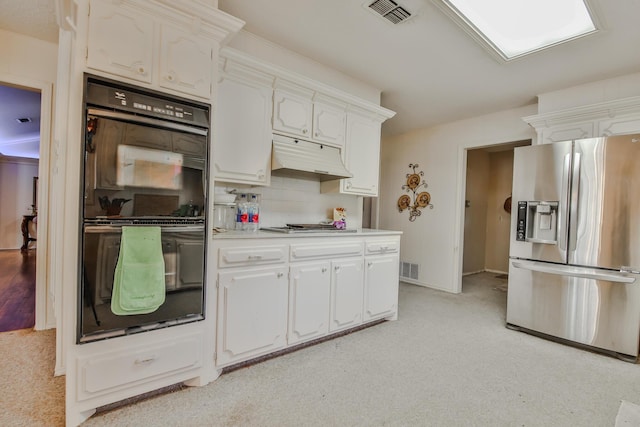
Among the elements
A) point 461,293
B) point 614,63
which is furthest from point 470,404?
point 614,63

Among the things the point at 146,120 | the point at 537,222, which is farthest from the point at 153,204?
the point at 537,222

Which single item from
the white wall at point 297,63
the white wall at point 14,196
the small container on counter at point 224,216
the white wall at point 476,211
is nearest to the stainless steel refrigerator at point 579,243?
the white wall at point 297,63

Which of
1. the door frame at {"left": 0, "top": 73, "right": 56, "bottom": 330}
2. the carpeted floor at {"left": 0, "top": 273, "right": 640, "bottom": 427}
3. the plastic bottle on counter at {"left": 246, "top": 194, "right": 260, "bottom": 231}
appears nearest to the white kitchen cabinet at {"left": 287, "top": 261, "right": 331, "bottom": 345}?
the carpeted floor at {"left": 0, "top": 273, "right": 640, "bottom": 427}

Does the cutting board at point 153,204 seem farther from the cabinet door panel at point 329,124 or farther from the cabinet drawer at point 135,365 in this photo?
the cabinet door panel at point 329,124

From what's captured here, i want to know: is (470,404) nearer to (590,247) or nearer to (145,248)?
(590,247)

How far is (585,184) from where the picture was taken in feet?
8.52

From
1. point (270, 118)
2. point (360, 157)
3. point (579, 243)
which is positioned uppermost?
point (270, 118)

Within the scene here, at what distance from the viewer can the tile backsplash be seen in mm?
2811

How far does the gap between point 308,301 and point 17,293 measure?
12.3 ft

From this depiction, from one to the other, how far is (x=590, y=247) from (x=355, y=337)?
7.10 ft

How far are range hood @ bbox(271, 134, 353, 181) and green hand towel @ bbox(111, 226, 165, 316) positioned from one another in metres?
1.14

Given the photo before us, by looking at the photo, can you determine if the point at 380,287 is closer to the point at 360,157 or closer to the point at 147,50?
the point at 360,157

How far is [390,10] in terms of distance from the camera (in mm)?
2096

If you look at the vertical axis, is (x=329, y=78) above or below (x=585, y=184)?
above
